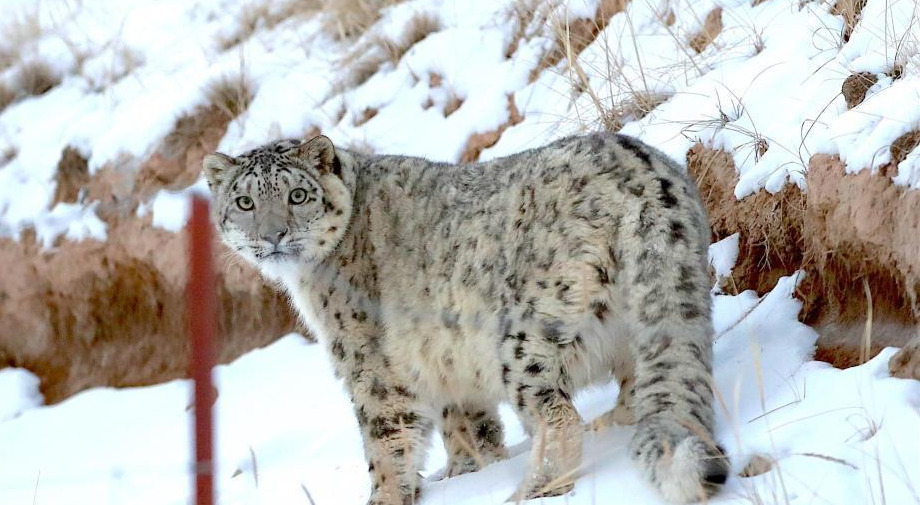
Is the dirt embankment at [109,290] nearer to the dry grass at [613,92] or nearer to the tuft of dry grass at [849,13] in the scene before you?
the dry grass at [613,92]

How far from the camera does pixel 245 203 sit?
224 inches

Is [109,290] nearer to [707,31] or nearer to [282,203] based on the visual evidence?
[282,203]

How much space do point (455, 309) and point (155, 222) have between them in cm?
527

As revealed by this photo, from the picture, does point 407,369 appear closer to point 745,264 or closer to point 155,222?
point 745,264

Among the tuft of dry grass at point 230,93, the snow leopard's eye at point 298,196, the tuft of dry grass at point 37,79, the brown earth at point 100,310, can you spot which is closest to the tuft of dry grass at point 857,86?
the snow leopard's eye at point 298,196

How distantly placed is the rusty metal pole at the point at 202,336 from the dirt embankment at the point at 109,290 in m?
6.68

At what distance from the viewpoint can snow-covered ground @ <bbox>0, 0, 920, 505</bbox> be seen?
4.44 metres

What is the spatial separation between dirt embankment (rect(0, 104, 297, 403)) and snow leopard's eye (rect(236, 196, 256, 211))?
401 centimetres

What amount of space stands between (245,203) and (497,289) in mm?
1403

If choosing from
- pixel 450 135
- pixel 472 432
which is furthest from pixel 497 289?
pixel 450 135

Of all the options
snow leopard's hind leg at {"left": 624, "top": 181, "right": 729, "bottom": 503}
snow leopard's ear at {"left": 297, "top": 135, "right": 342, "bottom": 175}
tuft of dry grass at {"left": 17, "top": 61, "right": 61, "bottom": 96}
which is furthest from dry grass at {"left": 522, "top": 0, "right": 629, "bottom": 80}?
tuft of dry grass at {"left": 17, "top": 61, "right": 61, "bottom": 96}

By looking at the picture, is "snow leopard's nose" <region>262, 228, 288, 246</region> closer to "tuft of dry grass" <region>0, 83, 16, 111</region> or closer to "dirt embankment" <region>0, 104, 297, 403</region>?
"dirt embankment" <region>0, 104, 297, 403</region>

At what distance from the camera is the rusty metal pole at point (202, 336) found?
293 centimetres

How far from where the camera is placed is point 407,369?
550 centimetres
